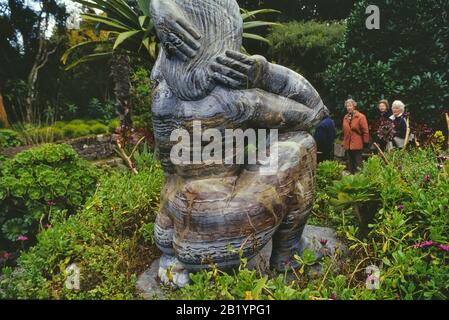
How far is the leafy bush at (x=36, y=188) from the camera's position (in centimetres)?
442

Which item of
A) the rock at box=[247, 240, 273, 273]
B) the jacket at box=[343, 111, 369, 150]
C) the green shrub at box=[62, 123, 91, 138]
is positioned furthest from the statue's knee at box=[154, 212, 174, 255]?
the green shrub at box=[62, 123, 91, 138]

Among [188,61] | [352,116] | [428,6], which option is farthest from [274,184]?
[428,6]

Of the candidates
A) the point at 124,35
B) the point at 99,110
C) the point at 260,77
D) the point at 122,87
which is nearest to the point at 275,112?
the point at 260,77

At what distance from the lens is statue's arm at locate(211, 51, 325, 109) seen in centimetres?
240

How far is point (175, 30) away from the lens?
92.4 inches

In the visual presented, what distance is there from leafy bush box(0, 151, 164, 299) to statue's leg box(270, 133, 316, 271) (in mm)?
848

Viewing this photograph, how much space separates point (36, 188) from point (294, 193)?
9.26ft

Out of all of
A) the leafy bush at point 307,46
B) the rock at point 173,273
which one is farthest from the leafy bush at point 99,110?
the rock at point 173,273

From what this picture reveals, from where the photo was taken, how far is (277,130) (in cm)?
267

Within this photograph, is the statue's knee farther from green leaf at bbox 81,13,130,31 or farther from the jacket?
green leaf at bbox 81,13,130,31

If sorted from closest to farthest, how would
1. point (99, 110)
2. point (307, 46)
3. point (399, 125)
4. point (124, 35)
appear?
1. point (399, 125)
2. point (124, 35)
3. point (307, 46)
4. point (99, 110)

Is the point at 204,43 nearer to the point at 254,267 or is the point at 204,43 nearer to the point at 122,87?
the point at 254,267

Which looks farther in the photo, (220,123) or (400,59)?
(400,59)
